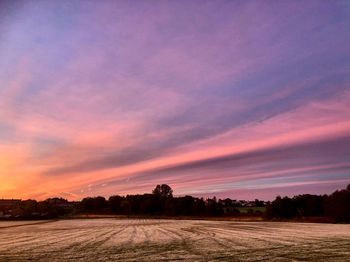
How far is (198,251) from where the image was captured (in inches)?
1341

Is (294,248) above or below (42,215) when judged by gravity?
below

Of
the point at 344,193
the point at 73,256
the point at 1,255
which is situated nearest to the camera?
the point at 73,256

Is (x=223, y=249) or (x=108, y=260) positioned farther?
(x=223, y=249)

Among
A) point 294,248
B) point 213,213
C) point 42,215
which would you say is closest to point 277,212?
point 213,213

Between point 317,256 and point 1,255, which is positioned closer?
point 317,256

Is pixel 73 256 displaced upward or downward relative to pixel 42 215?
downward

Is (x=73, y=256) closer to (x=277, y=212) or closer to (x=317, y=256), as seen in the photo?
(x=317, y=256)

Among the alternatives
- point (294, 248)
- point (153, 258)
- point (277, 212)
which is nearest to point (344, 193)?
point (277, 212)

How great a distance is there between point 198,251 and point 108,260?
7.48 meters

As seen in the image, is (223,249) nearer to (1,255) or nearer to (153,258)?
(153,258)

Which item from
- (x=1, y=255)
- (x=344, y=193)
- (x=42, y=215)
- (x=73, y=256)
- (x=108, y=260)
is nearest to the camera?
(x=108, y=260)

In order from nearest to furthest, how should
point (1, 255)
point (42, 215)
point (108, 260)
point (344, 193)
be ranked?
1. point (108, 260)
2. point (1, 255)
3. point (344, 193)
4. point (42, 215)

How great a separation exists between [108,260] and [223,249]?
385 inches

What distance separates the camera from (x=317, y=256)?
98.7 feet
